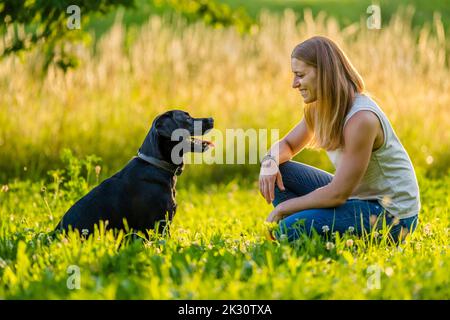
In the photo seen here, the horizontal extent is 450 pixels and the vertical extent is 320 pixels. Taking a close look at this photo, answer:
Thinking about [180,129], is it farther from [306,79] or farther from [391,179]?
[391,179]

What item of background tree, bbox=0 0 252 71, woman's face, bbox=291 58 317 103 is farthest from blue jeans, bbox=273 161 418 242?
background tree, bbox=0 0 252 71

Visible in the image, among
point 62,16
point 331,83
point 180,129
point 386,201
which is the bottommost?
point 386,201

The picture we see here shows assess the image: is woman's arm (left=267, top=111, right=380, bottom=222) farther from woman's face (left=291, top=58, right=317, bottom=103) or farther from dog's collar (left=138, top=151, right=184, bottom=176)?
dog's collar (left=138, top=151, right=184, bottom=176)

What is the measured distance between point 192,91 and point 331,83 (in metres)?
4.87

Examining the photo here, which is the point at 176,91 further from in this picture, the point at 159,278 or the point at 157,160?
the point at 159,278

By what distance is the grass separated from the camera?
121 inches

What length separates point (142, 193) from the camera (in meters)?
4.22

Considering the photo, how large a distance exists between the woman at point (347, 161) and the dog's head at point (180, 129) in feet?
2.32

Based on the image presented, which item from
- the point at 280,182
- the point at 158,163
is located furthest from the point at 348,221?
the point at 158,163

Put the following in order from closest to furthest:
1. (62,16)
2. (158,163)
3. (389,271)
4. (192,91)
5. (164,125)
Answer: (389,271)
(158,163)
(164,125)
(62,16)
(192,91)

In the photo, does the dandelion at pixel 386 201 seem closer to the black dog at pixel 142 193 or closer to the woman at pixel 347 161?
the woman at pixel 347 161

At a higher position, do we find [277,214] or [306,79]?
[306,79]

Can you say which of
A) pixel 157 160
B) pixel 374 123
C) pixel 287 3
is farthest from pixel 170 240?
pixel 287 3

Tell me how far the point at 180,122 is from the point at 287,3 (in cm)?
1665
